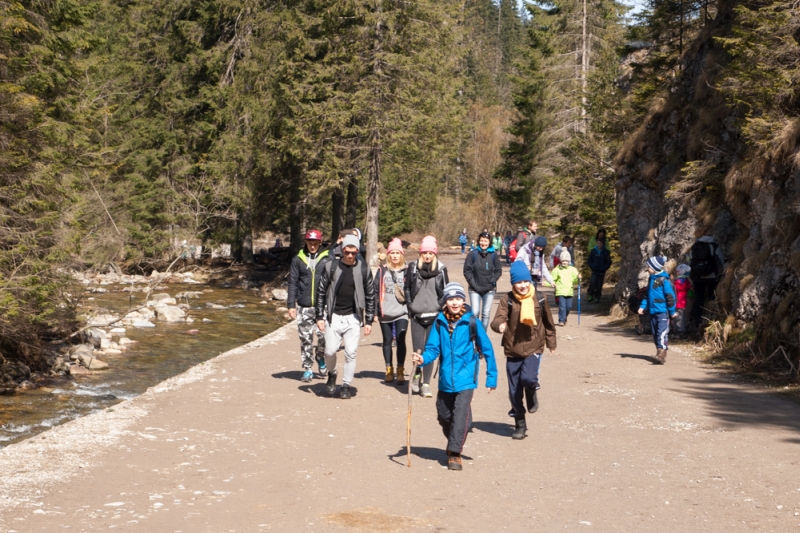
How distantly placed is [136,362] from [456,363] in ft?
39.4

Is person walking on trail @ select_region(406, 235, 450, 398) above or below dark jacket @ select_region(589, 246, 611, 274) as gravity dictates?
below

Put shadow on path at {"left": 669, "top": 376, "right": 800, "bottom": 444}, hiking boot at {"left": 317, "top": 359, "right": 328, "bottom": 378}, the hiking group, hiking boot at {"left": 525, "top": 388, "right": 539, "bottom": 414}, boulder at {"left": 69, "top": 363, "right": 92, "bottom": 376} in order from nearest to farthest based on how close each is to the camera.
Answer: the hiking group
hiking boot at {"left": 525, "top": 388, "right": 539, "bottom": 414}
shadow on path at {"left": 669, "top": 376, "right": 800, "bottom": 444}
hiking boot at {"left": 317, "top": 359, "right": 328, "bottom": 378}
boulder at {"left": 69, "top": 363, "right": 92, "bottom": 376}

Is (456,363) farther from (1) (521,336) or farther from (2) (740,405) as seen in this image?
(2) (740,405)

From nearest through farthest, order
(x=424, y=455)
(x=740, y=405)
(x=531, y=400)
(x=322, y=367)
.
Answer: (x=424, y=455), (x=531, y=400), (x=740, y=405), (x=322, y=367)

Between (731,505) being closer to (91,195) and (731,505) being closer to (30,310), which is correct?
(30,310)

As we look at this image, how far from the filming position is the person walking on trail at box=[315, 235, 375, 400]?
11242mm

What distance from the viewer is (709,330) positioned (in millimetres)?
15633

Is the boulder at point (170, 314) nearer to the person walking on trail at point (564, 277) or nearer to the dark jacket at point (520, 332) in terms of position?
the person walking on trail at point (564, 277)

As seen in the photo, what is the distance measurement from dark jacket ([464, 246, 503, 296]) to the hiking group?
18 mm

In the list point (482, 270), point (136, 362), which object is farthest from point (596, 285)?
point (136, 362)

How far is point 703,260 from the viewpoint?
16719mm

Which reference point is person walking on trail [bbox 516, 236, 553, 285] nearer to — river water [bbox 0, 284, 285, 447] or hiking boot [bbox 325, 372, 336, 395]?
river water [bbox 0, 284, 285, 447]

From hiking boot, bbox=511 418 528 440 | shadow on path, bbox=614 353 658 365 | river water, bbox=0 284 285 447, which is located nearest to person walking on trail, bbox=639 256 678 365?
shadow on path, bbox=614 353 658 365

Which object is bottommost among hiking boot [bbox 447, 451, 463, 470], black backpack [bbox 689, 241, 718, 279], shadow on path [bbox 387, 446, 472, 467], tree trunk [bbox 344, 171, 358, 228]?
shadow on path [bbox 387, 446, 472, 467]
